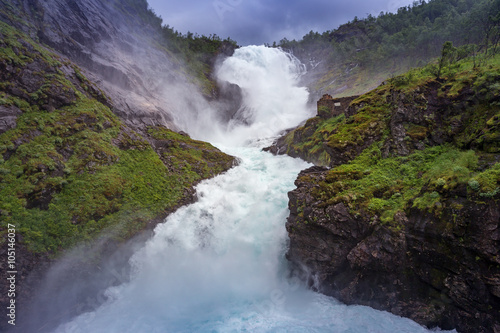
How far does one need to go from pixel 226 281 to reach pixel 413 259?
8.98m

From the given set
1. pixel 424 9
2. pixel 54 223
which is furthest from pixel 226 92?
pixel 424 9

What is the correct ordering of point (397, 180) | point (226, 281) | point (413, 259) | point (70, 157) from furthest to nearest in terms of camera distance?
point (70, 157) → point (226, 281) → point (397, 180) → point (413, 259)

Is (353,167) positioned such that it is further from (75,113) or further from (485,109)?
(75,113)

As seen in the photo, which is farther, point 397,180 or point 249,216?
point 249,216

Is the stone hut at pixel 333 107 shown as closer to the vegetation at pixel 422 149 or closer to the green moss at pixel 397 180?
the vegetation at pixel 422 149

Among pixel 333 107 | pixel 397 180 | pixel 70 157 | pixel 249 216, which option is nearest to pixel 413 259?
pixel 397 180

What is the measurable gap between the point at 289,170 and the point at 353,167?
9.82 meters

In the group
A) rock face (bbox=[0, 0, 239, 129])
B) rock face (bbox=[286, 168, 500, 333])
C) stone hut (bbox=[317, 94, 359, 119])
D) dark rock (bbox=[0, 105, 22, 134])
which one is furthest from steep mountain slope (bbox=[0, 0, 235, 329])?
stone hut (bbox=[317, 94, 359, 119])

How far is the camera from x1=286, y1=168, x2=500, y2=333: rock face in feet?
26.2

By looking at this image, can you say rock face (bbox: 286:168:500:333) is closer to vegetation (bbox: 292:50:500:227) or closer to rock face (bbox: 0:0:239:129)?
vegetation (bbox: 292:50:500:227)

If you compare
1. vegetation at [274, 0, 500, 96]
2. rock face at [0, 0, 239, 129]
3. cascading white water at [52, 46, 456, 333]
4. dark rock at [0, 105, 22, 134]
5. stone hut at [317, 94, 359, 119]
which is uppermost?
vegetation at [274, 0, 500, 96]

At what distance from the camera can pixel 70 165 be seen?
14.8 m

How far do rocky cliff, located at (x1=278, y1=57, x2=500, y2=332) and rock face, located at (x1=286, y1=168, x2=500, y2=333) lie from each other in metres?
0.03

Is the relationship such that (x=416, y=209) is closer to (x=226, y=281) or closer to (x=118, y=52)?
(x=226, y=281)
